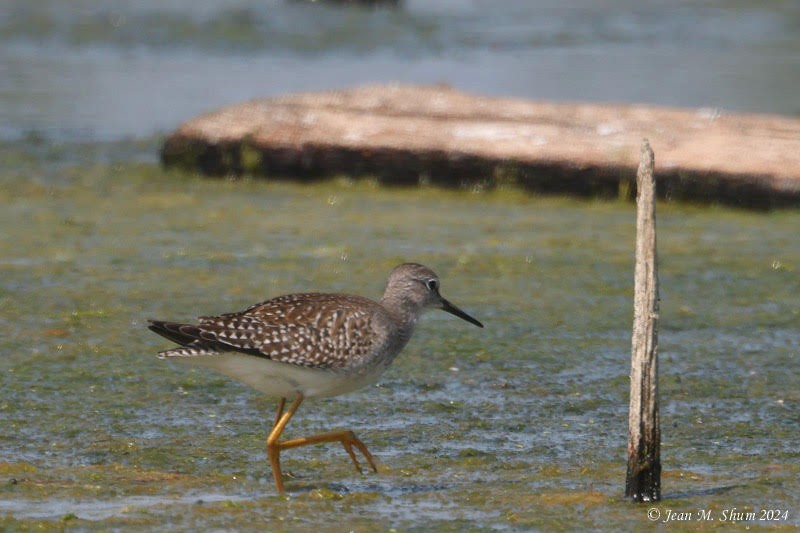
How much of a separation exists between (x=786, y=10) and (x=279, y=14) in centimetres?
801

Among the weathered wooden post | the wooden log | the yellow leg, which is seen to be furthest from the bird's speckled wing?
the wooden log

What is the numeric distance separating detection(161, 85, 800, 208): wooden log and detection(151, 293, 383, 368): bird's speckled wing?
5.29m

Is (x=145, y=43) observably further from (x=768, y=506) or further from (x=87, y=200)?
(x=768, y=506)

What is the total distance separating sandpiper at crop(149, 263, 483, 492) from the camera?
596cm

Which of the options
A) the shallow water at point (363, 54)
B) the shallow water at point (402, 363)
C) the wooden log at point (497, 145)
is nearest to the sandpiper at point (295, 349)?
the shallow water at point (402, 363)

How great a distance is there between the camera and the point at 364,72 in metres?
18.6

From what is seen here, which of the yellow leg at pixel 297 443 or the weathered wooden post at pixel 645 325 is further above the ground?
the weathered wooden post at pixel 645 325

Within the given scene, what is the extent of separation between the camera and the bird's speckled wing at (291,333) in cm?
596

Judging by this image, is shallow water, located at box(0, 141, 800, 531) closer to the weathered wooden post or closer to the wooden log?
the wooden log

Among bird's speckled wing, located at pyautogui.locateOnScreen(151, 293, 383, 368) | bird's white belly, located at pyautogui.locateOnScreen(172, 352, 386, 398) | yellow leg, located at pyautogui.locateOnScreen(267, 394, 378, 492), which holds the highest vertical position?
bird's speckled wing, located at pyautogui.locateOnScreen(151, 293, 383, 368)

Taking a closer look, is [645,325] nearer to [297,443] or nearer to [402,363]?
[297,443]

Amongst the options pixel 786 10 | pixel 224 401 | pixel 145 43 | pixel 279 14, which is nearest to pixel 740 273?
pixel 224 401

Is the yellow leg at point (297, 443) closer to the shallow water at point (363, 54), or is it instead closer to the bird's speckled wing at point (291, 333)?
the bird's speckled wing at point (291, 333)

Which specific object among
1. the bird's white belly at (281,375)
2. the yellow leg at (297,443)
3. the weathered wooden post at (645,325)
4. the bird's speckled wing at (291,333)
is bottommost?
the yellow leg at (297,443)
